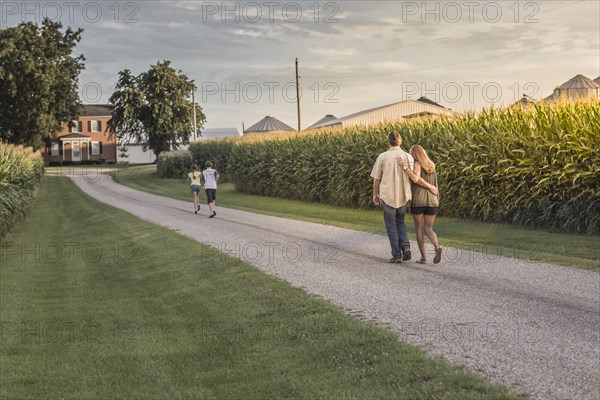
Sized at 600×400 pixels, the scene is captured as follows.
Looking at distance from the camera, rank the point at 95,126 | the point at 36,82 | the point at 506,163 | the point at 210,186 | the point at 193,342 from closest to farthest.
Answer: the point at 193,342, the point at 506,163, the point at 210,186, the point at 36,82, the point at 95,126

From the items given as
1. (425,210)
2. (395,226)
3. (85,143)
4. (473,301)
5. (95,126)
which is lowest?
(473,301)

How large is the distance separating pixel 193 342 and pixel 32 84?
195ft

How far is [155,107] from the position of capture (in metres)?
80.5

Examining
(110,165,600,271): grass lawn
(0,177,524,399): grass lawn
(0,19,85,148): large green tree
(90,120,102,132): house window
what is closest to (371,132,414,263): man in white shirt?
(110,165,600,271): grass lawn

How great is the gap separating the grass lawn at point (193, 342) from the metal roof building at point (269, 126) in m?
90.6

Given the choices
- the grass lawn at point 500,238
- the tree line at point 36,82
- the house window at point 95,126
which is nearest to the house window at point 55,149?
the house window at point 95,126

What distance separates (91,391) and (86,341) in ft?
7.34

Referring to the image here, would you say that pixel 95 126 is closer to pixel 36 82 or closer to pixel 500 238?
pixel 36 82

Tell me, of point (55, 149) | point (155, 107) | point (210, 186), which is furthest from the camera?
point (55, 149)

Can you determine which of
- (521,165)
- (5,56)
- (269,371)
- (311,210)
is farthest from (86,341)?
(5,56)

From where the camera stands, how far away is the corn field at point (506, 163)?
16.7 m

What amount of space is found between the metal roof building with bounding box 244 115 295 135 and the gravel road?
295 feet

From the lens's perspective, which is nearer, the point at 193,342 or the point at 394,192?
the point at 193,342

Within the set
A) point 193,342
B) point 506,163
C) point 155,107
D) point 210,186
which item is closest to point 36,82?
point 155,107
